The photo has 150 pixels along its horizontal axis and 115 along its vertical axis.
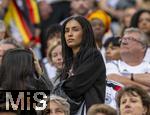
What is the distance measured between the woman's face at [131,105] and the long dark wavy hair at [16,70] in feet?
3.73

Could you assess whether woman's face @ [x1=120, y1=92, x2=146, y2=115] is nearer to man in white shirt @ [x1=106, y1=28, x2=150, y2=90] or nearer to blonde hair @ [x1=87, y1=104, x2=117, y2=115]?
blonde hair @ [x1=87, y1=104, x2=117, y2=115]

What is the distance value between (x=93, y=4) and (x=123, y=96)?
25.5 ft

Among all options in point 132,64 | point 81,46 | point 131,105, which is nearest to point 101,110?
point 131,105

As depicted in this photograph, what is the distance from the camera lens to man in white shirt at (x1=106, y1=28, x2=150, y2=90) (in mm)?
11336

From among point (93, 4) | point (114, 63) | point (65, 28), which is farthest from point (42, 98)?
point (93, 4)

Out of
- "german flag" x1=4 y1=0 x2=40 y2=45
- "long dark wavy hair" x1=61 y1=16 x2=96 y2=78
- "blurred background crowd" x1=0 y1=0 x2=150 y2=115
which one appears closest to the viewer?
"blurred background crowd" x1=0 y1=0 x2=150 y2=115

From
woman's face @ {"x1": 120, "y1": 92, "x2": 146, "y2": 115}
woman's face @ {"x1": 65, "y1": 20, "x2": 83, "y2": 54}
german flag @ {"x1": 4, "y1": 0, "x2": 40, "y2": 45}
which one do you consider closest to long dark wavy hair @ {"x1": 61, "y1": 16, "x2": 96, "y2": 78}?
woman's face @ {"x1": 65, "y1": 20, "x2": 83, "y2": 54}

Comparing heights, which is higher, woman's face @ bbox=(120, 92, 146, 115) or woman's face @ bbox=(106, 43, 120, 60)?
woman's face @ bbox=(106, 43, 120, 60)

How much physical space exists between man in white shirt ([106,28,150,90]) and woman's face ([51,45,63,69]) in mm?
864

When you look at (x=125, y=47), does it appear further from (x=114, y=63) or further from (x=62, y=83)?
(x=62, y=83)

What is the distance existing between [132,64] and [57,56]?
1.29m

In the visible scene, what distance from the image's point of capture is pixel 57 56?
40.9 feet

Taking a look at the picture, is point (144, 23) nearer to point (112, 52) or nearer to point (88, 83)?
point (112, 52)

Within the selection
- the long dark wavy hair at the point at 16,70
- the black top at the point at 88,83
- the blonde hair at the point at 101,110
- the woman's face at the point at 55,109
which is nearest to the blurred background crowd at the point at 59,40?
the long dark wavy hair at the point at 16,70
